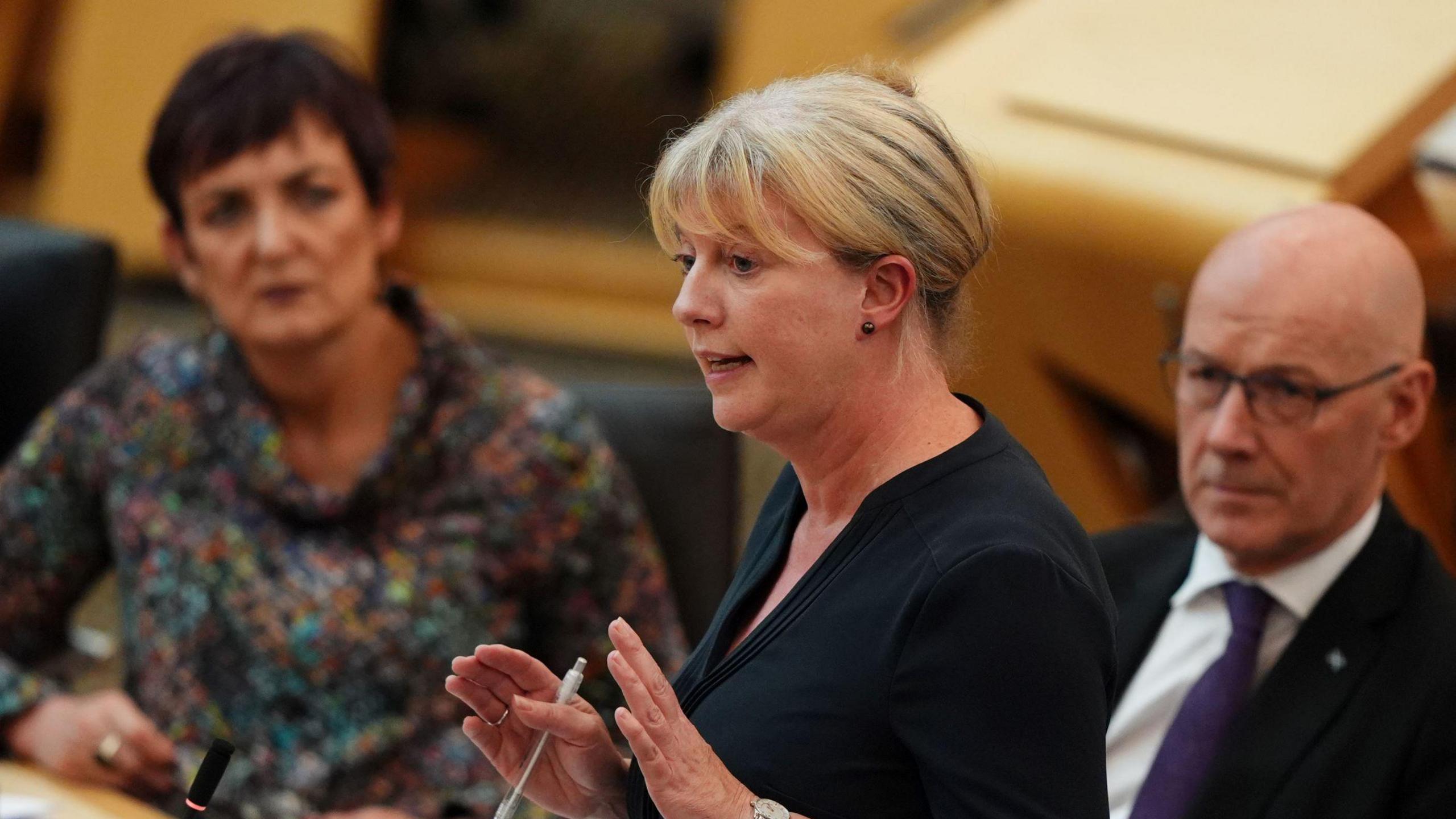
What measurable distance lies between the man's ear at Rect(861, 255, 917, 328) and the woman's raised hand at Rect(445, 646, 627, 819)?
13.4 inches

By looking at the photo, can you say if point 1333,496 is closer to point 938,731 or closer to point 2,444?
point 938,731

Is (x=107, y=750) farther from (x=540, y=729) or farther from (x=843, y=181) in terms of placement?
(x=843, y=181)

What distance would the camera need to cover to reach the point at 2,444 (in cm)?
232

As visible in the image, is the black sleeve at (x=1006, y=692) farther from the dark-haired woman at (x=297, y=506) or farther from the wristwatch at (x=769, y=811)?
the dark-haired woman at (x=297, y=506)

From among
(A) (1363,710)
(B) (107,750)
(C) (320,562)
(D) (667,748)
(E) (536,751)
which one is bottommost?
(B) (107,750)

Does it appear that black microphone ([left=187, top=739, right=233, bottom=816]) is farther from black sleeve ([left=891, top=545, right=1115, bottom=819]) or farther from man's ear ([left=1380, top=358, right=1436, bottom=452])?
man's ear ([left=1380, top=358, right=1436, bottom=452])

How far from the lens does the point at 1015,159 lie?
2639mm

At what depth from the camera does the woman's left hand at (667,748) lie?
104 cm

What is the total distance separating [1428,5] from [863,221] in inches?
73.3

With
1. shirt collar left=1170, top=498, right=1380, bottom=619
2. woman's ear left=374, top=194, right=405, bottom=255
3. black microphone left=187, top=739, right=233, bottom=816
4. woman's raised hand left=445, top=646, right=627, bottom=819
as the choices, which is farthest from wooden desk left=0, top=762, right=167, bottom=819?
shirt collar left=1170, top=498, right=1380, bottom=619

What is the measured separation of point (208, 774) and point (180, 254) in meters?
1.10

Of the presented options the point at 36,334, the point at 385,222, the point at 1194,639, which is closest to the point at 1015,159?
the point at 385,222

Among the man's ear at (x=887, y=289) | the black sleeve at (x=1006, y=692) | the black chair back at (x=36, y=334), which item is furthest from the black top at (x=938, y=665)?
the black chair back at (x=36, y=334)

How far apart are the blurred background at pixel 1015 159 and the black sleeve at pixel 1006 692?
0.86 feet
